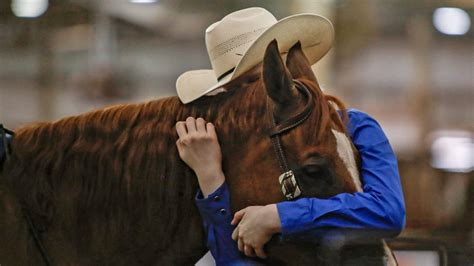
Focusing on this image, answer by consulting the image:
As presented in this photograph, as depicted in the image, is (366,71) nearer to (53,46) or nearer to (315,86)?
(315,86)

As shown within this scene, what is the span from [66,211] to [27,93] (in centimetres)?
36

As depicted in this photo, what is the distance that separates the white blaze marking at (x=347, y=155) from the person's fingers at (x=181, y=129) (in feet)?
0.66

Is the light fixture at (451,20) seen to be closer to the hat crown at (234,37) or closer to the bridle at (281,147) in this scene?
the hat crown at (234,37)

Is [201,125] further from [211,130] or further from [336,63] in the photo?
[336,63]

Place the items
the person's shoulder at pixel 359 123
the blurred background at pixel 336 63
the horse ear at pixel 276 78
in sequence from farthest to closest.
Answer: the blurred background at pixel 336 63
the person's shoulder at pixel 359 123
the horse ear at pixel 276 78

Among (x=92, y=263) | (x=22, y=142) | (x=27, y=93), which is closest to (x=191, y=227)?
(x=92, y=263)

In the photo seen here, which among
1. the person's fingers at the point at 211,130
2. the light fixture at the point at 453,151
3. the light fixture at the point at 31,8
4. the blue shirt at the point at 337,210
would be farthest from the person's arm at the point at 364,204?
the light fixture at the point at 31,8

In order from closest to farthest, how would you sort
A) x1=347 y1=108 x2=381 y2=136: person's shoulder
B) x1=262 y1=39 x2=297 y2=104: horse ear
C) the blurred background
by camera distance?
x1=262 y1=39 x2=297 y2=104: horse ear → x1=347 y1=108 x2=381 y2=136: person's shoulder → the blurred background

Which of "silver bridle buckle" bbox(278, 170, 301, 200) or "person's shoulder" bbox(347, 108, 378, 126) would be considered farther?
"person's shoulder" bbox(347, 108, 378, 126)

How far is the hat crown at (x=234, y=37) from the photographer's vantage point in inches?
41.9

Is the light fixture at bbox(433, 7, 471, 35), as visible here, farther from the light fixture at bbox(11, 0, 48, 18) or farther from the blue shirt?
the light fixture at bbox(11, 0, 48, 18)

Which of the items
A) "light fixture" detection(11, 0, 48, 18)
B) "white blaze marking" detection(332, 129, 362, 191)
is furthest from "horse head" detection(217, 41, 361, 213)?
"light fixture" detection(11, 0, 48, 18)

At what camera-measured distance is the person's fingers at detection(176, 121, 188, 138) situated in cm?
98

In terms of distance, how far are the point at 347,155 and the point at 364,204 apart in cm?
7
